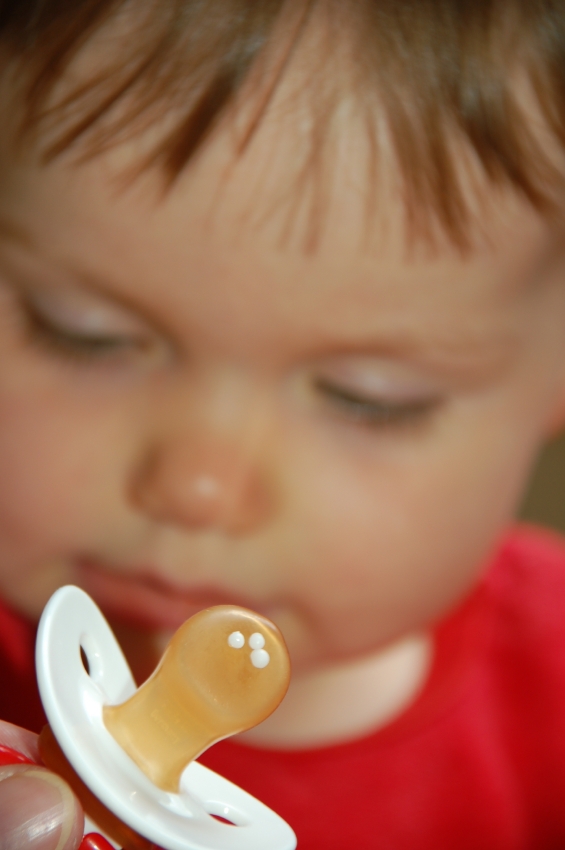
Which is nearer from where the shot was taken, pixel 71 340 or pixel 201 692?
pixel 201 692

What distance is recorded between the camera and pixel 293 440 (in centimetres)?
29

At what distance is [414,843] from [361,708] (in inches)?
2.4

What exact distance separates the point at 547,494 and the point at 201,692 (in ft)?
1.70

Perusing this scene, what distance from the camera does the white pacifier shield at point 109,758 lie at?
15 centimetres

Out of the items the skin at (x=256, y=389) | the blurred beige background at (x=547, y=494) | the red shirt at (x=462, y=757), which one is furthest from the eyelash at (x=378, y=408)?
the blurred beige background at (x=547, y=494)

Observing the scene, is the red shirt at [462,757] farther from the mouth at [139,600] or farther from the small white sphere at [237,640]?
the small white sphere at [237,640]

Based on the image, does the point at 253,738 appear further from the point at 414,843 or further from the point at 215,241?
the point at 215,241

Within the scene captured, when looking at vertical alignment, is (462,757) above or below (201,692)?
below

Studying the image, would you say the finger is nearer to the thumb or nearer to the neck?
the thumb

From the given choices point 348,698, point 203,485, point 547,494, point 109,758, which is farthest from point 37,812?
point 547,494

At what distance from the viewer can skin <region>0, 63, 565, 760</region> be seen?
10.3 inches

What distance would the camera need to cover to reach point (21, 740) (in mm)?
186

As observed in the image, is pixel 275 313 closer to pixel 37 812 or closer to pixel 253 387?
pixel 253 387

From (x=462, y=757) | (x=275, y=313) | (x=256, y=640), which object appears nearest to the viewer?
(x=256, y=640)
